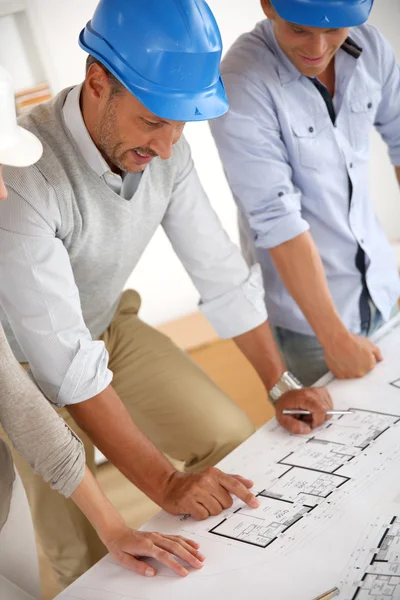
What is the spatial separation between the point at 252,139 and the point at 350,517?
1.01 m

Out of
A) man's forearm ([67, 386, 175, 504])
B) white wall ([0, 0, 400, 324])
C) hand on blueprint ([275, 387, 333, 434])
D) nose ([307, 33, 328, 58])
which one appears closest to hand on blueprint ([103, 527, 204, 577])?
man's forearm ([67, 386, 175, 504])

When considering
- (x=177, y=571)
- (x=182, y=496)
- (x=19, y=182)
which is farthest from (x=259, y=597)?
(x=19, y=182)

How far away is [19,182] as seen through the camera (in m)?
1.68

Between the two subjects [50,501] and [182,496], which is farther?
[50,501]

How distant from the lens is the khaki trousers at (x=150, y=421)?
2.07m

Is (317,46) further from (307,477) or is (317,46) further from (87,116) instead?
(307,477)

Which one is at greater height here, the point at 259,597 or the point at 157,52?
the point at 157,52

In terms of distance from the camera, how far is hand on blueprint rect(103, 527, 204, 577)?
142 centimetres

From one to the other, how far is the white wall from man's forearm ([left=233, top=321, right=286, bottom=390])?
210 cm

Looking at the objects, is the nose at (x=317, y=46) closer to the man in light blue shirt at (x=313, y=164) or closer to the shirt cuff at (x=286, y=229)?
the man in light blue shirt at (x=313, y=164)

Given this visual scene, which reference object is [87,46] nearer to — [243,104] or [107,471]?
[243,104]

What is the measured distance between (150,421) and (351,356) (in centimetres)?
58

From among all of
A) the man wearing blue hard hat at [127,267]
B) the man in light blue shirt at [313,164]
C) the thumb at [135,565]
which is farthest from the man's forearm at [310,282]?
the thumb at [135,565]

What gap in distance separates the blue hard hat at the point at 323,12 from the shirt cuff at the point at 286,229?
47 centimetres
